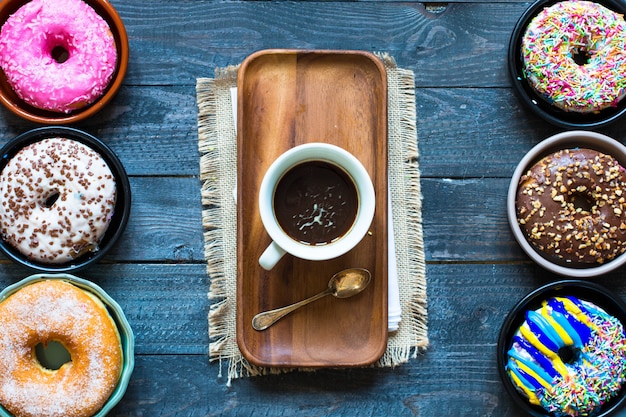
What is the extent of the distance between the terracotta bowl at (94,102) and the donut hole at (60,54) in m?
0.11

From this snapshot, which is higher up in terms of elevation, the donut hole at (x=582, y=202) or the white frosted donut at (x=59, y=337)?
the donut hole at (x=582, y=202)

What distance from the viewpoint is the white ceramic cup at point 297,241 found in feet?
4.07

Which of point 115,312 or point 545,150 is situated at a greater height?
point 545,150

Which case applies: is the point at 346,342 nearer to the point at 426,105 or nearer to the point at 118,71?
the point at 426,105

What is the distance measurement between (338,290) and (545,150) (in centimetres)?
56

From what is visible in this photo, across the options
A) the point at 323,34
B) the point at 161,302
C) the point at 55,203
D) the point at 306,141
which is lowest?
the point at 161,302

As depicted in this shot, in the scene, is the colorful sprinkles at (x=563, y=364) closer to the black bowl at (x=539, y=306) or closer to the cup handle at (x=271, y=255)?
the black bowl at (x=539, y=306)

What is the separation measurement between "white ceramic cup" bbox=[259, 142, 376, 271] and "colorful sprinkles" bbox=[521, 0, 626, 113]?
1.59 feet

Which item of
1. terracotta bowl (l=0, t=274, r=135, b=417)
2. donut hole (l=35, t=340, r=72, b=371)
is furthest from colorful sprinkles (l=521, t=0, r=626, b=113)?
donut hole (l=35, t=340, r=72, b=371)

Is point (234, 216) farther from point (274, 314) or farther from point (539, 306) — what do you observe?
point (539, 306)

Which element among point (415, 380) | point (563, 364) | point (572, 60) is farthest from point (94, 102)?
point (563, 364)

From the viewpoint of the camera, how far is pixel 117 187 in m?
1.44

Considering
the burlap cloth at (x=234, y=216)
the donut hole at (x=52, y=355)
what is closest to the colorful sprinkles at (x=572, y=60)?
the burlap cloth at (x=234, y=216)

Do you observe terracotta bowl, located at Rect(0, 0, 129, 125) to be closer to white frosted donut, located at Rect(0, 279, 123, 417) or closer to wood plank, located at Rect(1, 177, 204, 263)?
wood plank, located at Rect(1, 177, 204, 263)
